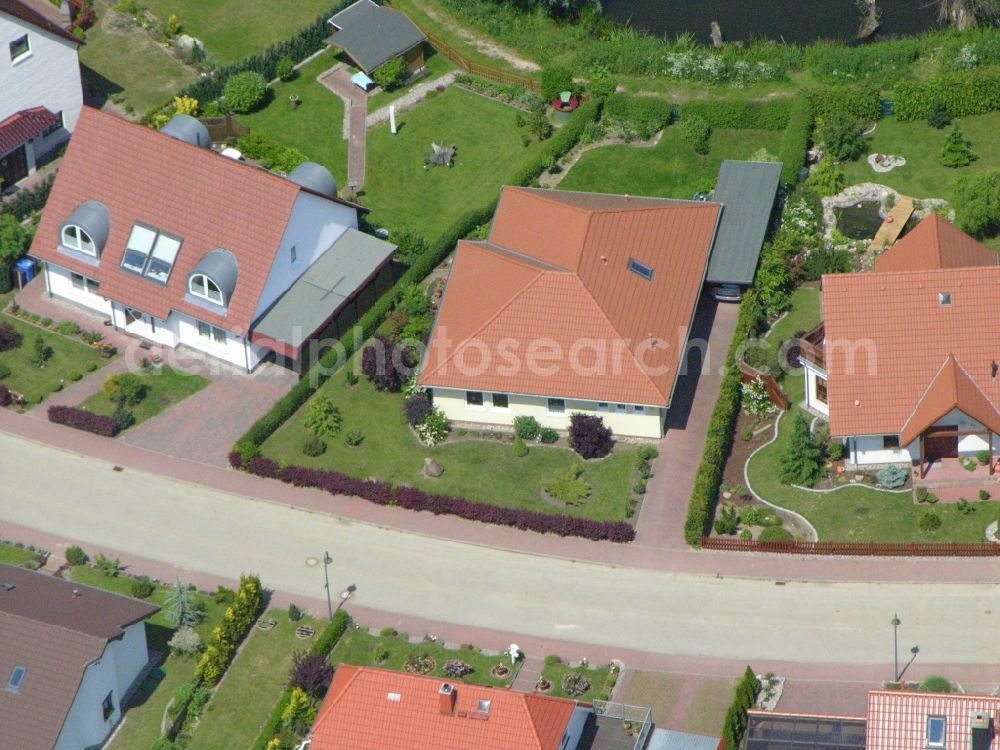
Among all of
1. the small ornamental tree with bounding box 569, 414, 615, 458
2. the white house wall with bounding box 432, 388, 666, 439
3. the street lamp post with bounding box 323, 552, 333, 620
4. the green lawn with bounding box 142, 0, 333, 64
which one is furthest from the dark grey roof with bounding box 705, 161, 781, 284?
the green lawn with bounding box 142, 0, 333, 64

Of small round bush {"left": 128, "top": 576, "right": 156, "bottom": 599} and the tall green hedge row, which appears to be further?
the tall green hedge row

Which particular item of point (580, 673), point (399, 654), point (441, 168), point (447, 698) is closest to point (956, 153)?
point (441, 168)

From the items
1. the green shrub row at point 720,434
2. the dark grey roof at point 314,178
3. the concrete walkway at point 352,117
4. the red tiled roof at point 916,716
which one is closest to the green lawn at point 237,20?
the concrete walkway at point 352,117

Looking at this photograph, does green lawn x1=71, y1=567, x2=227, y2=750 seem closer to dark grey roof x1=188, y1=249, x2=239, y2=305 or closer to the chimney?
the chimney

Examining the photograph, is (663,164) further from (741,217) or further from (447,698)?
(447,698)

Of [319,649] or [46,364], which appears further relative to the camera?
[46,364]
